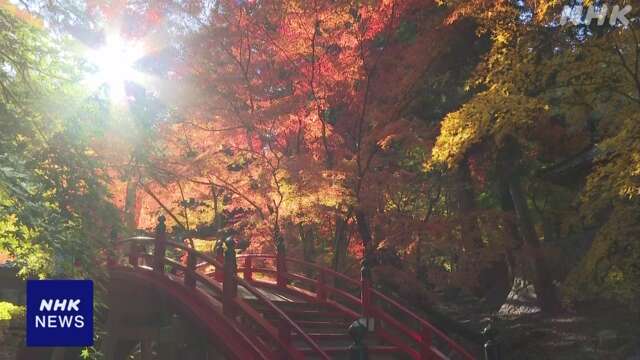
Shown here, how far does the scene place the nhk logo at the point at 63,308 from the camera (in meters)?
7.96

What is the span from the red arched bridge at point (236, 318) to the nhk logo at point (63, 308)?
2051mm

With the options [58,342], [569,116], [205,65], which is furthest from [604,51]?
[58,342]

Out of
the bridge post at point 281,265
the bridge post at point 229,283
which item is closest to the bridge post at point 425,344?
the bridge post at point 229,283

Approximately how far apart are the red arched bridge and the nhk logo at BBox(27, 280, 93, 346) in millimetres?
2051

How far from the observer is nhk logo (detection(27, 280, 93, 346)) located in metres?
7.96

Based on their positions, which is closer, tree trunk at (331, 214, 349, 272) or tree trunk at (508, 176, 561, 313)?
tree trunk at (508, 176, 561, 313)

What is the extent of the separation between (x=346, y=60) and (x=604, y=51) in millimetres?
5645

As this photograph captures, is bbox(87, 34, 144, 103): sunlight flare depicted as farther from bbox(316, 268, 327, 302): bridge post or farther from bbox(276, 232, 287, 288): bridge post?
bbox(316, 268, 327, 302): bridge post

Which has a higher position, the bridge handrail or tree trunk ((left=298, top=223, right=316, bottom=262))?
tree trunk ((left=298, top=223, right=316, bottom=262))

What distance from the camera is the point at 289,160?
13.3m

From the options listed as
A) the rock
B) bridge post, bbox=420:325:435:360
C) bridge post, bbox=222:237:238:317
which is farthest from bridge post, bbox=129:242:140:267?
the rock

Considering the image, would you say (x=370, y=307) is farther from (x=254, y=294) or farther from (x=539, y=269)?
(x=539, y=269)

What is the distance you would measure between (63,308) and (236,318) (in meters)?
2.71

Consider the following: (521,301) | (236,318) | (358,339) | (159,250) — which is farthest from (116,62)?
(521,301)
